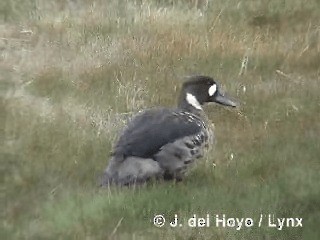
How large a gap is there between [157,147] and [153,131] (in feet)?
0.44

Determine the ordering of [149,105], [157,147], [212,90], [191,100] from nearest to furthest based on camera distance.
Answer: [157,147] < [191,100] < [212,90] < [149,105]

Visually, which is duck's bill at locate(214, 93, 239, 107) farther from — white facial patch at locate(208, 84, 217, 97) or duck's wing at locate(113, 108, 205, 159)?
duck's wing at locate(113, 108, 205, 159)

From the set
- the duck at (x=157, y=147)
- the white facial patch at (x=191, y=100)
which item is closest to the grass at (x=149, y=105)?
the duck at (x=157, y=147)

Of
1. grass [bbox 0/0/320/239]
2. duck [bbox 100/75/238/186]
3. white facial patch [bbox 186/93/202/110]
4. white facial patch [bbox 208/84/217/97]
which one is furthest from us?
white facial patch [bbox 208/84/217/97]

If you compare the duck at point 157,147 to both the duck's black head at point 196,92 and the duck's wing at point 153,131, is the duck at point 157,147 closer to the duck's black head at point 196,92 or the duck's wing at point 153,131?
the duck's wing at point 153,131

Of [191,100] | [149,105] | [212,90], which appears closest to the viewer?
[191,100]

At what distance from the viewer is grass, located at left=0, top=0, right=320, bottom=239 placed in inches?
233

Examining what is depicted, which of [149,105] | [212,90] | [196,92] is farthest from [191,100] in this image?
[149,105]

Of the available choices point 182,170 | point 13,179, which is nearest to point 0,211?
point 13,179

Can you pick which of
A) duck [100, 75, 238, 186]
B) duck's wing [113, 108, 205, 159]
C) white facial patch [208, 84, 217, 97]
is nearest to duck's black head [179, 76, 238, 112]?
white facial patch [208, 84, 217, 97]

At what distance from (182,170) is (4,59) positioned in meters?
4.45

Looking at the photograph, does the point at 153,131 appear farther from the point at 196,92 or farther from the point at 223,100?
the point at 223,100

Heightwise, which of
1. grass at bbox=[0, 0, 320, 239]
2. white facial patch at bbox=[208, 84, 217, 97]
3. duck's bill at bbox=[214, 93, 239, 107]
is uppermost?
white facial patch at bbox=[208, 84, 217, 97]

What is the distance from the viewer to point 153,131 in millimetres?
6203
